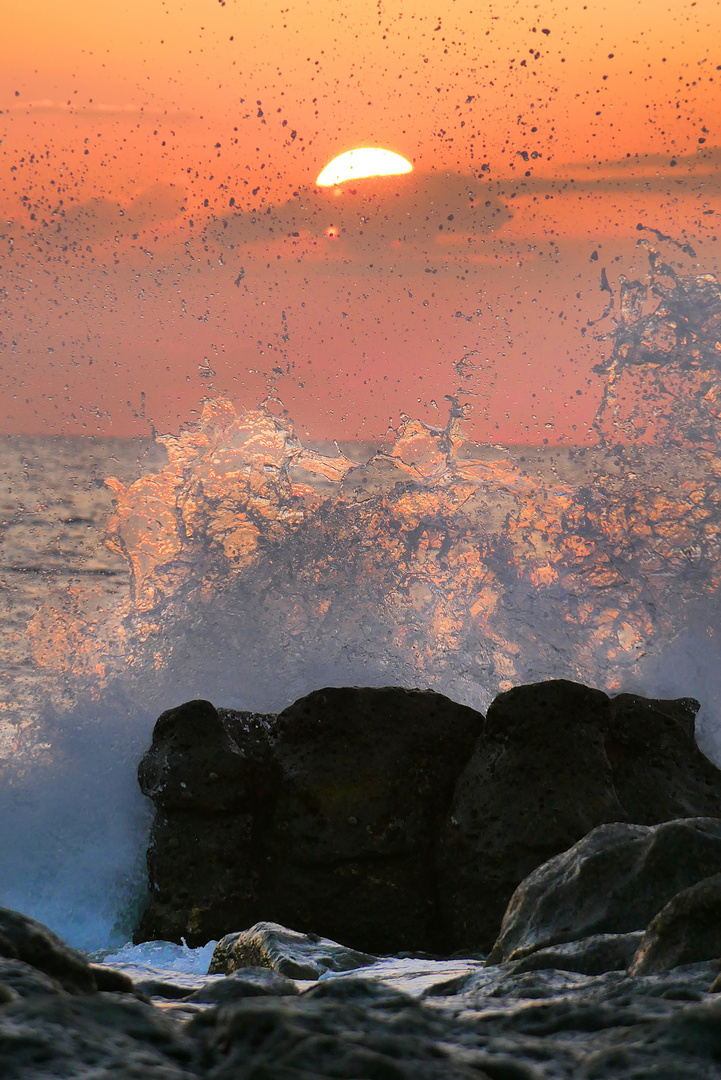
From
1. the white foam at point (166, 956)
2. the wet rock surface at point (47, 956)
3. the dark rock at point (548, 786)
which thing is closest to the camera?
the wet rock surface at point (47, 956)

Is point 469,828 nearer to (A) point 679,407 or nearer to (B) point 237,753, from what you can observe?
(B) point 237,753

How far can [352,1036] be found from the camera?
1168 millimetres

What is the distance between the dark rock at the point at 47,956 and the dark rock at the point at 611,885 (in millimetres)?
1105

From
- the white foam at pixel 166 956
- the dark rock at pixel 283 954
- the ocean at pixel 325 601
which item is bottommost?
the white foam at pixel 166 956

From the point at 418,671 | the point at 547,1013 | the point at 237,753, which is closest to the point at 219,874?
the point at 237,753

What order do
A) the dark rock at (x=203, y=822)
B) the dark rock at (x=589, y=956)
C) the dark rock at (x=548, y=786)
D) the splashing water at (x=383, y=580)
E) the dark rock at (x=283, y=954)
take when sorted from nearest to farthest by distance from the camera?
the dark rock at (x=589, y=956) < the dark rock at (x=283, y=954) < the dark rock at (x=548, y=786) < the dark rock at (x=203, y=822) < the splashing water at (x=383, y=580)

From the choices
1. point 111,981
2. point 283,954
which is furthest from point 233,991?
point 283,954

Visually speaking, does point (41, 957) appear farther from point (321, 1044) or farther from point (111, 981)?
point (321, 1044)

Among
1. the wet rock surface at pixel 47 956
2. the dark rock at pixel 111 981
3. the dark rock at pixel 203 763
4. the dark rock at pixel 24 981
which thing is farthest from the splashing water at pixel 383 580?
the dark rock at pixel 24 981

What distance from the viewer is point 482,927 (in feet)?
12.0

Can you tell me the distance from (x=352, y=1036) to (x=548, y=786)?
2.71 metres

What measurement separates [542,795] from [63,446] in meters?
51.6

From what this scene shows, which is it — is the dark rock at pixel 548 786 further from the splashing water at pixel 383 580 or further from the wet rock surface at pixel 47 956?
the wet rock surface at pixel 47 956

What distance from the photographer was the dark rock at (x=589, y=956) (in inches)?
76.6
